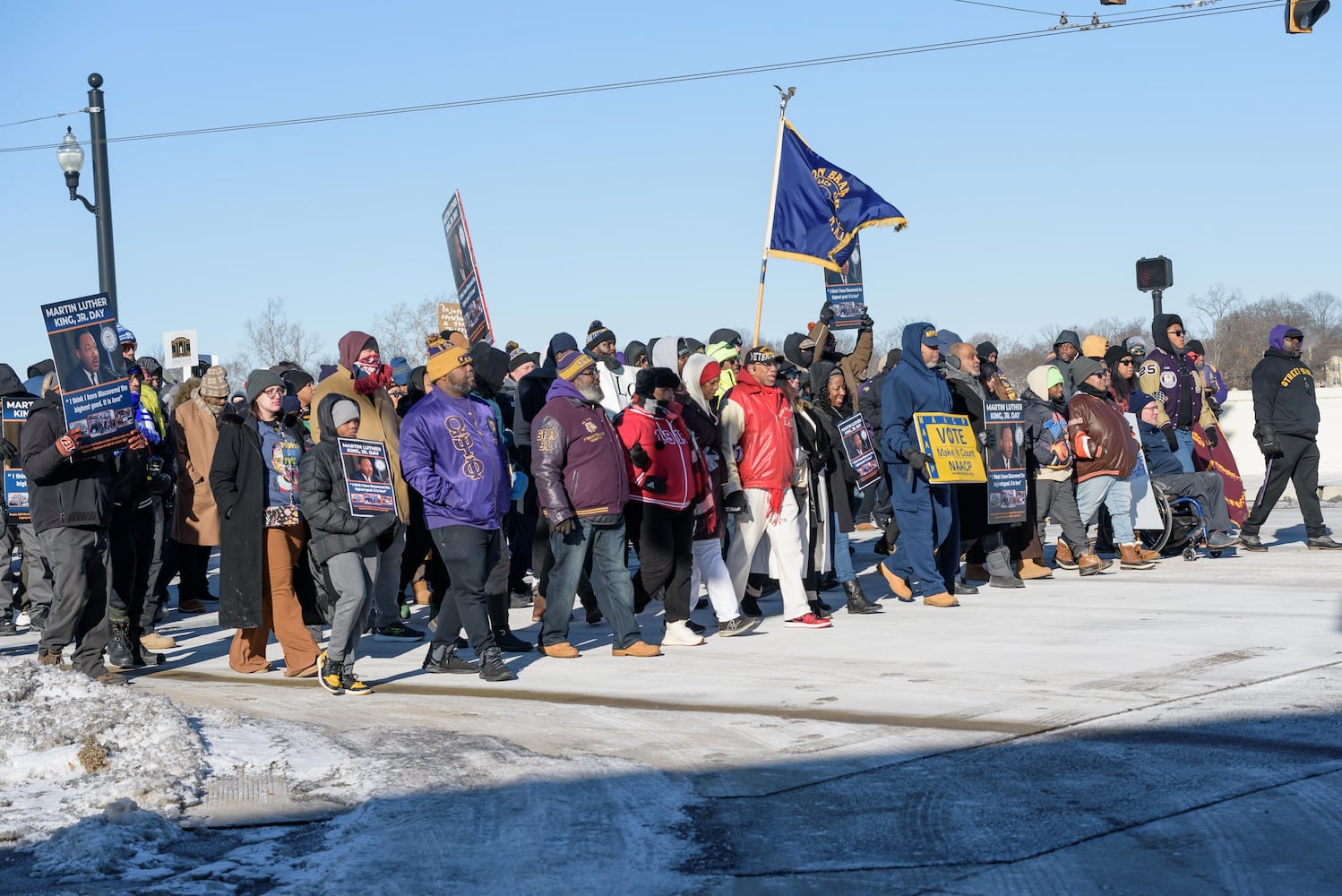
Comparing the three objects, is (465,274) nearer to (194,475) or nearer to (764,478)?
(194,475)

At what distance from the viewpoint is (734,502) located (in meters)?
11.3

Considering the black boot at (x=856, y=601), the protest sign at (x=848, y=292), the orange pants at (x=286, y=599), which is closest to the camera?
the orange pants at (x=286, y=599)

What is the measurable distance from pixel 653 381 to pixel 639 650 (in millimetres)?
1830

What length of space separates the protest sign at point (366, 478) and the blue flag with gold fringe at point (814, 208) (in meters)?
7.13

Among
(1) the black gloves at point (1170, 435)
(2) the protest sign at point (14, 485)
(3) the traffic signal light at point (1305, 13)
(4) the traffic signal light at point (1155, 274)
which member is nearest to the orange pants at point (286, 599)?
(2) the protest sign at point (14, 485)

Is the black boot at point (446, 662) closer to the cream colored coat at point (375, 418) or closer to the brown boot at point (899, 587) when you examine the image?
the cream colored coat at point (375, 418)

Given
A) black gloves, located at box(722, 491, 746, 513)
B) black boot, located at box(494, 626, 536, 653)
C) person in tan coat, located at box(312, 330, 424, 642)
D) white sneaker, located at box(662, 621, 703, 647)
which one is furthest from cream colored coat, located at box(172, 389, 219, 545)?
black gloves, located at box(722, 491, 746, 513)

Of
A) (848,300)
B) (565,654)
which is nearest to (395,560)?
(565,654)

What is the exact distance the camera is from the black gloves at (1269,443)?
590 inches

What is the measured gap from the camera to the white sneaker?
421 inches

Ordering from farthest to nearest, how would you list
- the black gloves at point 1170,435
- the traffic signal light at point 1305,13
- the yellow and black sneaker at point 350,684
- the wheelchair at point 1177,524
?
the traffic signal light at point 1305,13
the black gloves at point 1170,435
the wheelchair at point 1177,524
the yellow and black sneaker at point 350,684

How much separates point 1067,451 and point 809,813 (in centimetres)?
893

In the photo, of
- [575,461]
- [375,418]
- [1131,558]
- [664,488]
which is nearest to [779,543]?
[664,488]

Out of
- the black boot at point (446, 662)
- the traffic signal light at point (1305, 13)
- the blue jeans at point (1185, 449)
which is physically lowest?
the black boot at point (446, 662)
